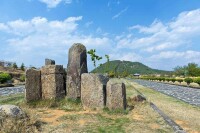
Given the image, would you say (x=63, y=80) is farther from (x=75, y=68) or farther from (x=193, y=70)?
(x=193, y=70)

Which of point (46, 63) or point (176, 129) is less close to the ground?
point (46, 63)

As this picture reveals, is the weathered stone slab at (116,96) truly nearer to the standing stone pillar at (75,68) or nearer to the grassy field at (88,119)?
the grassy field at (88,119)

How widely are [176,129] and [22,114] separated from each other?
14.1 ft

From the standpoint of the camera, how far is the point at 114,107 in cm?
1173

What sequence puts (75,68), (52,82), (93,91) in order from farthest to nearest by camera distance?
(75,68) < (52,82) < (93,91)

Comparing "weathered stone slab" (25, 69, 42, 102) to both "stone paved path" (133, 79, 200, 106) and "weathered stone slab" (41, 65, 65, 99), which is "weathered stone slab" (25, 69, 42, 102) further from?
"stone paved path" (133, 79, 200, 106)

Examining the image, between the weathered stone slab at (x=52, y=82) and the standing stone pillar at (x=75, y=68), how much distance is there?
33 centimetres

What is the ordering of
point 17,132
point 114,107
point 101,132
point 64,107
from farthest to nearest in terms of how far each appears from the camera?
point 64,107
point 114,107
point 101,132
point 17,132

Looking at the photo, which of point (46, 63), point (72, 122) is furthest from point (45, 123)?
point (46, 63)

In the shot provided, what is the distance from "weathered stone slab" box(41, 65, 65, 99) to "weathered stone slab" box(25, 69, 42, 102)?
22 cm

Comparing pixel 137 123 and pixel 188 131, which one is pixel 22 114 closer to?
pixel 137 123

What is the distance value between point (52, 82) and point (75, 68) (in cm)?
118

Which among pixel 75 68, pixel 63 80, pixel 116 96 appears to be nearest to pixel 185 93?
pixel 75 68

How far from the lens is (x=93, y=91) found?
12477 mm
